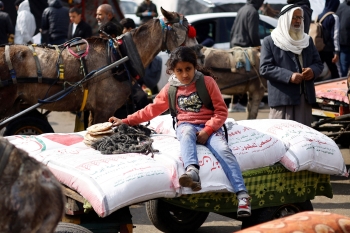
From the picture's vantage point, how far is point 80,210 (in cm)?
532

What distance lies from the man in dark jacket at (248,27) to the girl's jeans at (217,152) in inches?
305

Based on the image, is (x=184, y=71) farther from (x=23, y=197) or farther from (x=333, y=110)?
(x=333, y=110)

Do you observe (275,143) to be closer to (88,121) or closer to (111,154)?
(111,154)

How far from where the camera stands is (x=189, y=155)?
5.47 m

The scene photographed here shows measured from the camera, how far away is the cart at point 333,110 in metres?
9.15

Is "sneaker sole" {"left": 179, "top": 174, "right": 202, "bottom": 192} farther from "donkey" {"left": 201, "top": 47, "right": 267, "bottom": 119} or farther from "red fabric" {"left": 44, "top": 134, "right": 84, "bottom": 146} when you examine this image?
"donkey" {"left": 201, "top": 47, "right": 267, "bottom": 119}

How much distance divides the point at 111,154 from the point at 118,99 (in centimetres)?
303

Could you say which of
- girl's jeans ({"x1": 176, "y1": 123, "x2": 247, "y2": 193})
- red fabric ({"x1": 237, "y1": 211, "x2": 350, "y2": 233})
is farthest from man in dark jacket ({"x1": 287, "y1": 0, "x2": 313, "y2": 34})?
red fabric ({"x1": 237, "y1": 211, "x2": 350, "y2": 233})

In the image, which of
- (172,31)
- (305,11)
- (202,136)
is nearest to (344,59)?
(305,11)

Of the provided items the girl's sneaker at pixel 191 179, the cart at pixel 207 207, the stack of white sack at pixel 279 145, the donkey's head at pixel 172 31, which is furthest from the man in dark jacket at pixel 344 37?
the girl's sneaker at pixel 191 179

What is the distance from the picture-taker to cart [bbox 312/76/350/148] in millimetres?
9148

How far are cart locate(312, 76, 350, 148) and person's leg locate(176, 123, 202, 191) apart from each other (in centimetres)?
363

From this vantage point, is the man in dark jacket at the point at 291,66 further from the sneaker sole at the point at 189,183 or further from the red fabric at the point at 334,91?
the sneaker sole at the point at 189,183

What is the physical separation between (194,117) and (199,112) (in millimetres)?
58
